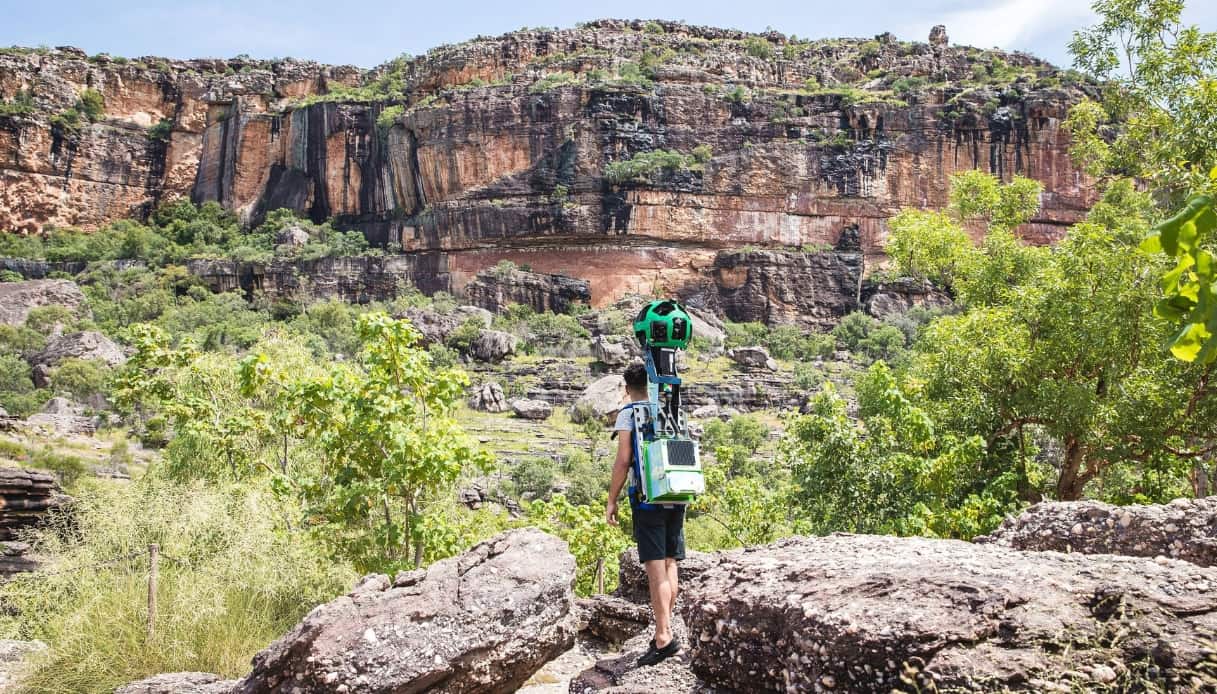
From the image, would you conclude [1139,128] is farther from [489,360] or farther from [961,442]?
[489,360]

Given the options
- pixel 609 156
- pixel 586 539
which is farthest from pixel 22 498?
pixel 609 156

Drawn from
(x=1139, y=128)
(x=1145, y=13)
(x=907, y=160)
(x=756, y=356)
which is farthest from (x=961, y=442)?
(x=907, y=160)

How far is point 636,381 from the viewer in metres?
4.81

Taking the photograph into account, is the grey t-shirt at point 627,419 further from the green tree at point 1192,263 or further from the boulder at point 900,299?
the boulder at point 900,299

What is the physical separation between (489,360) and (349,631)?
4481 centimetres

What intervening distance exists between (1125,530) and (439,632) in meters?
3.71

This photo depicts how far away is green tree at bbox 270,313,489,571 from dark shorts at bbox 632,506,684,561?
3.33 metres

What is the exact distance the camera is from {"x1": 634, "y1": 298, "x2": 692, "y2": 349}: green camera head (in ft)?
15.4

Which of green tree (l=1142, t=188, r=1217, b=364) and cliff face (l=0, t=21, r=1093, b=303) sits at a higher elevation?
cliff face (l=0, t=21, r=1093, b=303)

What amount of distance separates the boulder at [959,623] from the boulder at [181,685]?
2912mm

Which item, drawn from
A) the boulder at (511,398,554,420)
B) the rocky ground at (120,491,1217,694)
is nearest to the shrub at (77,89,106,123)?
the boulder at (511,398,554,420)

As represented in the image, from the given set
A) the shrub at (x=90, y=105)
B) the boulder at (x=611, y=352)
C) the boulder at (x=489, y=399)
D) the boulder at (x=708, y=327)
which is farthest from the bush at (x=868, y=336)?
the shrub at (x=90, y=105)

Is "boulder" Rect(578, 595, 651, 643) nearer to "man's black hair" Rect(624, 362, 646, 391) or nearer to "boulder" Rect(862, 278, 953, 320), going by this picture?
"man's black hair" Rect(624, 362, 646, 391)

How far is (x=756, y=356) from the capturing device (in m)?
48.8
